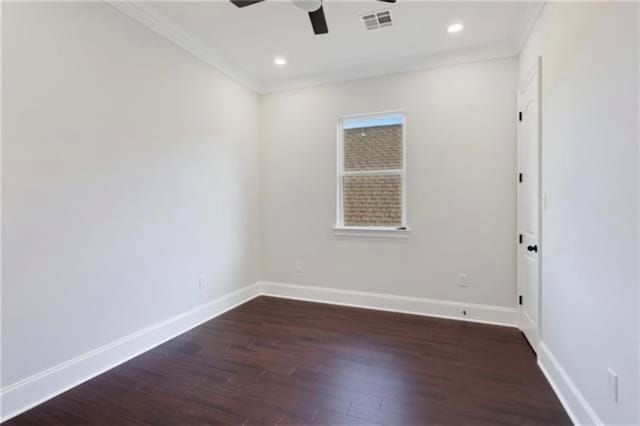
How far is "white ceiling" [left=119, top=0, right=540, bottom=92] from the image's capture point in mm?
2658

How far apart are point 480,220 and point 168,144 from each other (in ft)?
10.7

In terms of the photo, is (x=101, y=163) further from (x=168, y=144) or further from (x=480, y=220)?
(x=480, y=220)

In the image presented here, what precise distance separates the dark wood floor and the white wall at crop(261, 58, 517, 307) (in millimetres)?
678

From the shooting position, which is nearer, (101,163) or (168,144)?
(101,163)

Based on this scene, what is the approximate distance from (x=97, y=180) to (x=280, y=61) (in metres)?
2.34

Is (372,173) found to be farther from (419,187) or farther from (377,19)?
(377,19)

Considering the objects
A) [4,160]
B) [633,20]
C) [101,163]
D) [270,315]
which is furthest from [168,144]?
[633,20]

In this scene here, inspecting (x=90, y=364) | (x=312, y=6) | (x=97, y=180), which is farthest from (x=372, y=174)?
(x=90, y=364)

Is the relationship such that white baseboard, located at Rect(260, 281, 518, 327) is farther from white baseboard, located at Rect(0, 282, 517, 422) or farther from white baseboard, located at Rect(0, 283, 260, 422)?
white baseboard, located at Rect(0, 283, 260, 422)

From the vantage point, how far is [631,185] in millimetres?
1325

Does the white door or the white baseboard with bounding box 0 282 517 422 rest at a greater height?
the white door

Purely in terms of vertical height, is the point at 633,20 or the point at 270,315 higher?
the point at 633,20

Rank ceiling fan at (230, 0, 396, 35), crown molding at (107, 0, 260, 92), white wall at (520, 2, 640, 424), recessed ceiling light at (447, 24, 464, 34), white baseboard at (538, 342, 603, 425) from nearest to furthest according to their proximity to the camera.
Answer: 1. white wall at (520, 2, 640, 424)
2. white baseboard at (538, 342, 603, 425)
3. ceiling fan at (230, 0, 396, 35)
4. crown molding at (107, 0, 260, 92)
5. recessed ceiling light at (447, 24, 464, 34)

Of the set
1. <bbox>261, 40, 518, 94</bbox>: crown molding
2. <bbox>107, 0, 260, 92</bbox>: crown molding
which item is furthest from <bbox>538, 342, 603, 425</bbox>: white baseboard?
<bbox>107, 0, 260, 92</bbox>: crown molding
